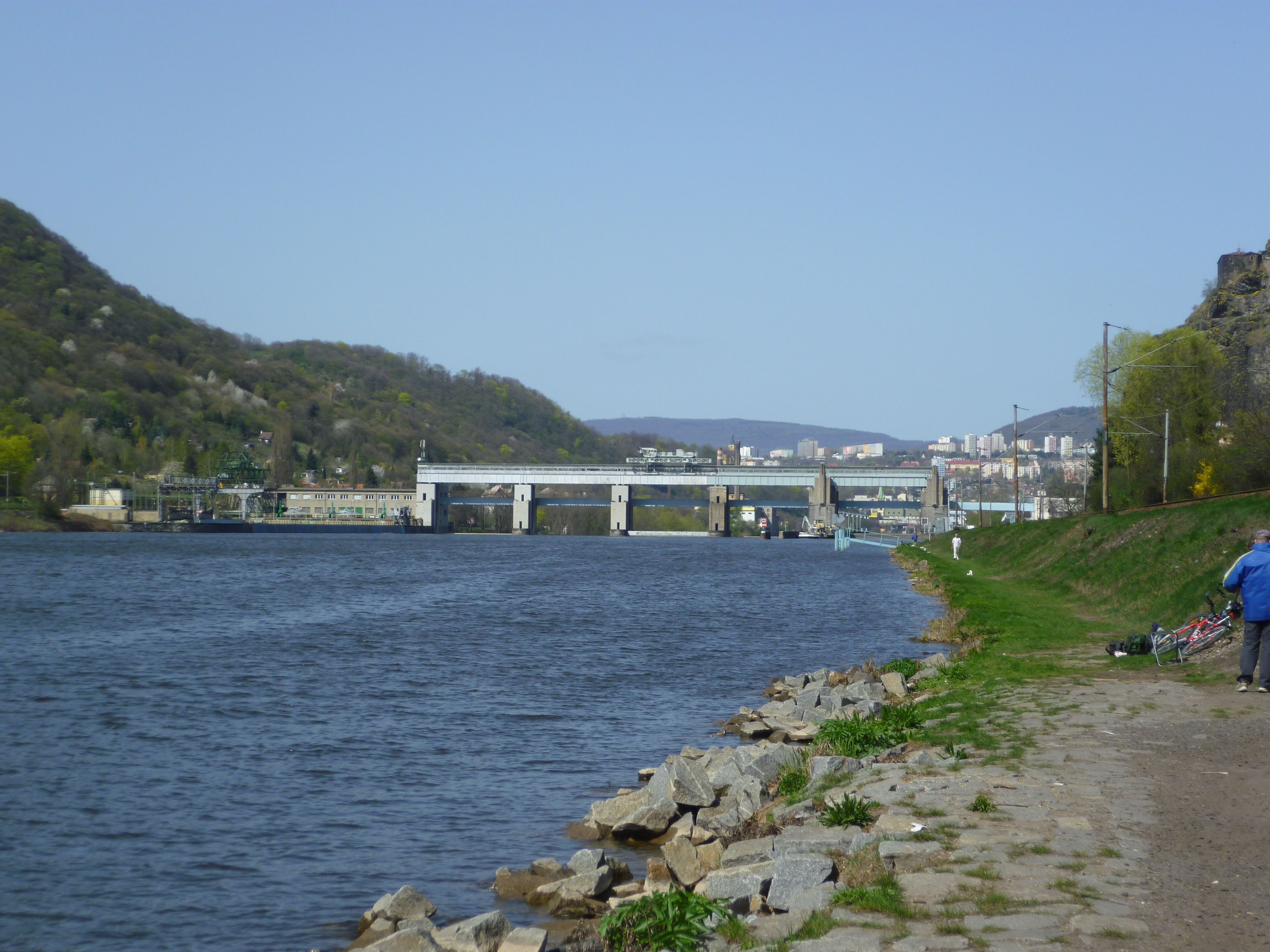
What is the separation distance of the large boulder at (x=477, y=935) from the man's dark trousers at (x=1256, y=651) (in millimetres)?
10985

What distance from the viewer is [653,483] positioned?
160 m

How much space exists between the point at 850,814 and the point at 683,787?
3.18 meters

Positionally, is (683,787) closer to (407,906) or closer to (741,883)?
(407,906)

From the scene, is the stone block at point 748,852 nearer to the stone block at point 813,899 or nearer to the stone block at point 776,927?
the stone block at point 813,899

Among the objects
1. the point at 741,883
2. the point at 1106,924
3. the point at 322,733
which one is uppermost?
the point at 1106,924

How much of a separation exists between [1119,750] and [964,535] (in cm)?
7886

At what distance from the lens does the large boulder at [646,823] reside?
1178 cm

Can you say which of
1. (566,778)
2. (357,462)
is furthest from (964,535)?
(357,462)

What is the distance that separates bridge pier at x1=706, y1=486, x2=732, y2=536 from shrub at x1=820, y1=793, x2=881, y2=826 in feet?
516

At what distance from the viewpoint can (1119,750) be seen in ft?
37.3

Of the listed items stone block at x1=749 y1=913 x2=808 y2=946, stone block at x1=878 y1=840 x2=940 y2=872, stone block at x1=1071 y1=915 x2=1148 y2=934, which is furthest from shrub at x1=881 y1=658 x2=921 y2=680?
stone block at x1=1071 y1=915 x2=1148 y2=934

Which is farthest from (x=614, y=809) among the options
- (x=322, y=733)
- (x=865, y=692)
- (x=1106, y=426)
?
(x=1106, y=426)

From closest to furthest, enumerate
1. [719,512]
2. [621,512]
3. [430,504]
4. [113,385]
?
[113,385] < [430,504] < [621,512] < [719,512]

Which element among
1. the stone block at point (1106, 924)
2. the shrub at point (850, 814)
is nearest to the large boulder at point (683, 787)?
the shrub at point (850, 814)
